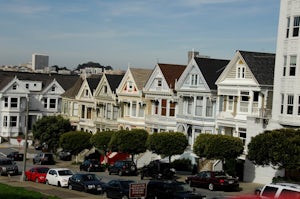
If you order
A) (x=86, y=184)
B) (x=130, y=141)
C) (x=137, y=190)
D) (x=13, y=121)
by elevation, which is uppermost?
(x=137, y=190)

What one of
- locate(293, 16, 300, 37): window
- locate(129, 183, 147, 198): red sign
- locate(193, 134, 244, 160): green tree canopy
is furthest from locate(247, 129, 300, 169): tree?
locate(129, 183, 147, 198): red sign

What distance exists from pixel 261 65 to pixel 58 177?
20618mm

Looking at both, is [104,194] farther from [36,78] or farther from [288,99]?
[36,78]

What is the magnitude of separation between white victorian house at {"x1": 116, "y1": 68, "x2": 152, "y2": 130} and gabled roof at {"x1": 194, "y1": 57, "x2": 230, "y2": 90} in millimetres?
10460

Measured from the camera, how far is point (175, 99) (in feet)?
201

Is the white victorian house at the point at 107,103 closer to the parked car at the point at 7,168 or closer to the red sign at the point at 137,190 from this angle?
the parked car at the point at 7,168

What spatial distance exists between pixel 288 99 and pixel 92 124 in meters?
35.0

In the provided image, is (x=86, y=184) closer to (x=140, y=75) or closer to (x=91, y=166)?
(x=91, y=166)

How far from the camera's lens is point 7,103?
8856 cm

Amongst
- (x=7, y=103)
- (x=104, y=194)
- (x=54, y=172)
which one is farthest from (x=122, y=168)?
(x=7, y=103)

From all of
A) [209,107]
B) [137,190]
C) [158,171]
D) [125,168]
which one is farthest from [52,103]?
[137,190]

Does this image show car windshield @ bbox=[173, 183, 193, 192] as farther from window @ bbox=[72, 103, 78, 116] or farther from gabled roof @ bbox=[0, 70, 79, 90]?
gabled roof @ bbox=[0, 70, 79, 90]

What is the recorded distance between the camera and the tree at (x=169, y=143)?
53844 millimetres

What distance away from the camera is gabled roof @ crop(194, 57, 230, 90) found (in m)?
56.4
